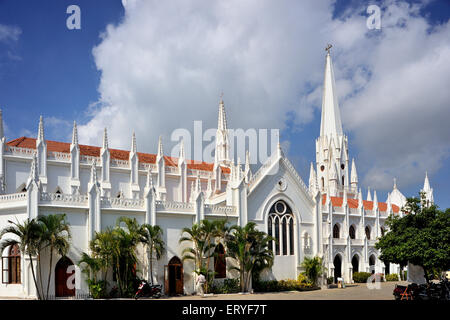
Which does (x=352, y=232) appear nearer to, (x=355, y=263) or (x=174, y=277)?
(x=355, y=263)

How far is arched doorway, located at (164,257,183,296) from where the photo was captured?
1227 inches

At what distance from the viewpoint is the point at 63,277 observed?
2761 cm

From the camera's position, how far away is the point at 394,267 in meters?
52.3

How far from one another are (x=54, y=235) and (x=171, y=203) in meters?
8.06

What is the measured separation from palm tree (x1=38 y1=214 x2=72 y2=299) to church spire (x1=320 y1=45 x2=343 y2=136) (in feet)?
172

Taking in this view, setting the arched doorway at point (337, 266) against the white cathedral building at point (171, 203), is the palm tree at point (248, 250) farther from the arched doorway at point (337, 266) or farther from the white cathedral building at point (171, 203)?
the arched doorway at point (337, 266)

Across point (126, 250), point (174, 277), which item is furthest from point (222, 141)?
point (126, 250)

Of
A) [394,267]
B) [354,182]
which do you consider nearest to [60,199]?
[394,267]

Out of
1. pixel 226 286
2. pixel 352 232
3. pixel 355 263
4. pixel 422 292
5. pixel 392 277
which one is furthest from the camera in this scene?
pixel 352 232

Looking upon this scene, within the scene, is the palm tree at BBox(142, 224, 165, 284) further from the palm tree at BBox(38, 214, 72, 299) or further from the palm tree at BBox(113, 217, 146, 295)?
the palm tree at BBox(38, 214, 72, 299)

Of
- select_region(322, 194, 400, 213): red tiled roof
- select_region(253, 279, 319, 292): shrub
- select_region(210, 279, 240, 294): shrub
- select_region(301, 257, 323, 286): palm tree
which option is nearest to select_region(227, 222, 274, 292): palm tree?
select_region(210, 279, 240, 294): shrub

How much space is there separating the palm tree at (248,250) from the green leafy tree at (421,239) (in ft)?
25.2
